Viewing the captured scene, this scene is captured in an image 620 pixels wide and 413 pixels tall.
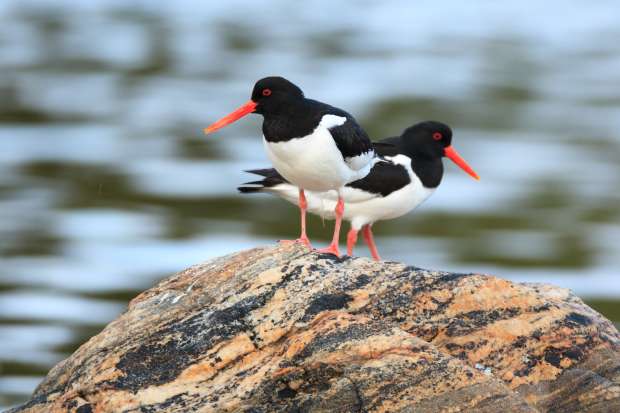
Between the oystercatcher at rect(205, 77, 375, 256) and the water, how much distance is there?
9362 mm

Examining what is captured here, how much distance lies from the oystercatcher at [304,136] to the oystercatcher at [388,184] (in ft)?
6.89

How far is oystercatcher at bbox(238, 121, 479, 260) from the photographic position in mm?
13039

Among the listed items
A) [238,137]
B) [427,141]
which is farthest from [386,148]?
[238,137]

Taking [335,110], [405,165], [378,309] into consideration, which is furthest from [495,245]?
[378,309]

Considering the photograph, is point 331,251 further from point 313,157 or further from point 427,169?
point 427,169

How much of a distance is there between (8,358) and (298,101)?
12.1m

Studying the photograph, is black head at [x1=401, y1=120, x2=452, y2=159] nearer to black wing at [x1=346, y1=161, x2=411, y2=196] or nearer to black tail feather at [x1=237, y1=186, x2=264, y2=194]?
black wing at [x1=346, y1=161, x2=411, y2=196]

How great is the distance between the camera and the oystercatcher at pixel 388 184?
42.8 feet

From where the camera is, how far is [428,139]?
46.1ft

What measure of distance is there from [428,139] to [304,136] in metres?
3.78

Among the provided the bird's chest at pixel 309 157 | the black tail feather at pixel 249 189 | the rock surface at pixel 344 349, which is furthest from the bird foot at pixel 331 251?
the black tail feather at pixel 249 189

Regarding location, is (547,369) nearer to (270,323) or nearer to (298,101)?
(270,323)

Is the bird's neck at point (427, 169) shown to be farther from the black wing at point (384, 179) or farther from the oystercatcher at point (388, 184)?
the black wing at point (384, 179)

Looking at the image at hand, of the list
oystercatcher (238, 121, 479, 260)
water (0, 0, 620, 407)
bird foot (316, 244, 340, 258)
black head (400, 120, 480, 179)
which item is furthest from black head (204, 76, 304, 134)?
water (0, 0, 620, 407)
